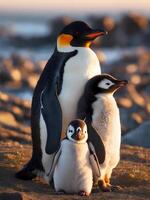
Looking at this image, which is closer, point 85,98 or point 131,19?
point 85,98

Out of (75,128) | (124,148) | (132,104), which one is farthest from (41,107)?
(132,104)

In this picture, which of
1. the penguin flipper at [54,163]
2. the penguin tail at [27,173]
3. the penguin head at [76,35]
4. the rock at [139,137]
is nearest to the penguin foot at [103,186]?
the penguin flipper at [54,163]

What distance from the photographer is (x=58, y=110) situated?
28.5 ft

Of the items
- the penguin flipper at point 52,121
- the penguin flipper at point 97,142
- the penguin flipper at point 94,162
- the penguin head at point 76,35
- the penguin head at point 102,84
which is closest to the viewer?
the penguin flipper at point 94,162

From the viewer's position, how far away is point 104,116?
28.5 ft

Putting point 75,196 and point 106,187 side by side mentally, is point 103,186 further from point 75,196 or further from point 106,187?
point 75,196

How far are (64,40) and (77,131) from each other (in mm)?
1362

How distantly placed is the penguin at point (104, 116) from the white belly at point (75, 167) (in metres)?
0.28

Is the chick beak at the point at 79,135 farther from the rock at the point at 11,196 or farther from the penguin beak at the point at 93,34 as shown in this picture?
the penguin beak at the point at 93,34

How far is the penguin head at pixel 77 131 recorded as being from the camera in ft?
26.8

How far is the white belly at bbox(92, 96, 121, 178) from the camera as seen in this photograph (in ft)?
28.4

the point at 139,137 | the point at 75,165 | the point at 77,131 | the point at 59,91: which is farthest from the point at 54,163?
the point at 139,137

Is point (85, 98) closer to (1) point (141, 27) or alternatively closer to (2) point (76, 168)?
(2) point (76, 168)

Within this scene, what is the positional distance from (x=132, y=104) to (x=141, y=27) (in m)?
35.8
